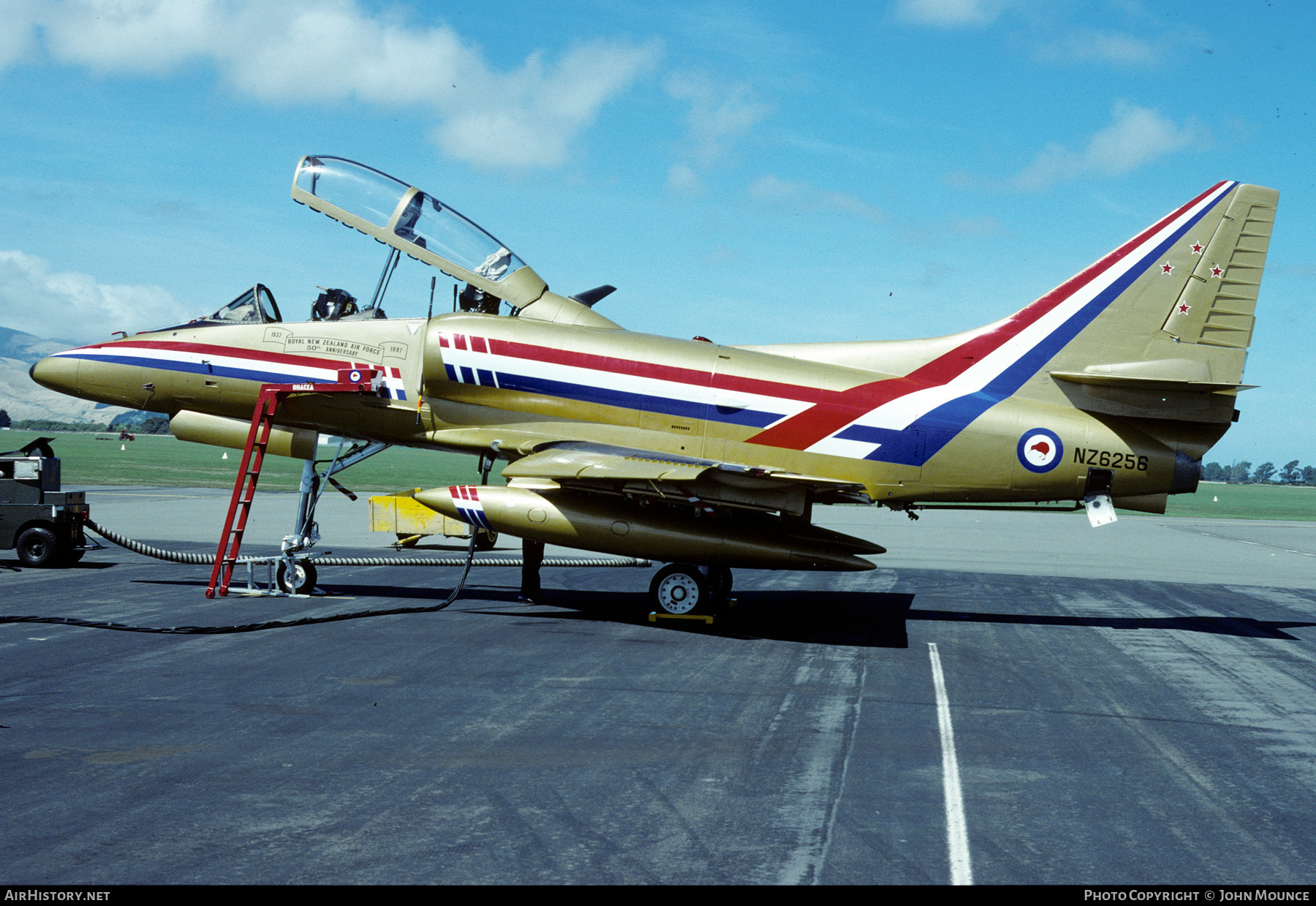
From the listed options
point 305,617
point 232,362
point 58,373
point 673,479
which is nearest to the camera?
point 673,479

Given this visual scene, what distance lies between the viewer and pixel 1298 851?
5.96 m

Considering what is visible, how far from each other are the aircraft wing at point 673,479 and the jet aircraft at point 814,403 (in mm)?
46

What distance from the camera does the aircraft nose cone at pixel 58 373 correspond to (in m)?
15.8

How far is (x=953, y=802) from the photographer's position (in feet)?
22.0

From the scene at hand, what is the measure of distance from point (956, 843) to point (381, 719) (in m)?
4.82

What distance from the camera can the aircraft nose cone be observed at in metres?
15.8

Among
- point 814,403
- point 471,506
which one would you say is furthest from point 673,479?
point 471,506

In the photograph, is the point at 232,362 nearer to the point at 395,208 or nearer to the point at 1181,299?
the point at 395,208

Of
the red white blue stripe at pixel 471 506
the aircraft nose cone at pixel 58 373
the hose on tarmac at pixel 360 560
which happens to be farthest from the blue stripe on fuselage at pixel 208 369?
the hose on tarmac at pixel 360 560

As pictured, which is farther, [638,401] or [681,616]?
[638,401]

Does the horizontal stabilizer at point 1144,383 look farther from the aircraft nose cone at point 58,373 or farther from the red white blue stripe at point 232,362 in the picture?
the aircraft nose cone at point 58,373

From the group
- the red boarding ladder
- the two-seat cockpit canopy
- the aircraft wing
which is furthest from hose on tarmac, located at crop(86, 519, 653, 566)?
the two-seat cockpit canopy

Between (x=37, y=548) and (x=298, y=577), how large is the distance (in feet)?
20.0

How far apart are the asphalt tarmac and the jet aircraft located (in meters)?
1.59
